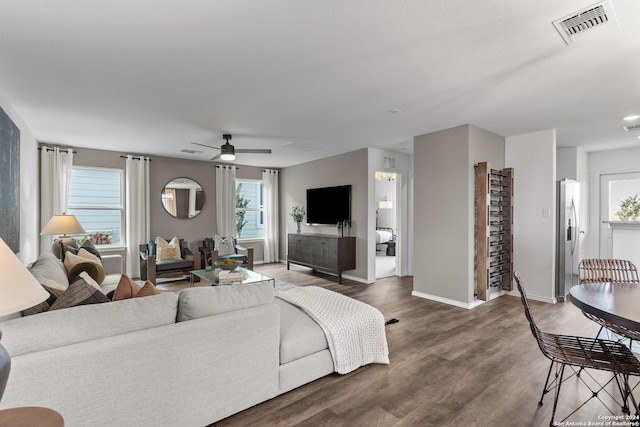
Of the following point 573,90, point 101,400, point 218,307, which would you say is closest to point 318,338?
point 218,307

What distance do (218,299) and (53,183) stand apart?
5097 mm

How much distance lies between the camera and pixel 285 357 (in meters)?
2.17

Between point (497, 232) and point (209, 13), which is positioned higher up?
point (209, 13)

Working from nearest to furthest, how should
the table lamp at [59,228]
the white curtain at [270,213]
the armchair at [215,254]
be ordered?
the table lamp at [59,228], the armchair at [215,254], the white curtain at [270,213]

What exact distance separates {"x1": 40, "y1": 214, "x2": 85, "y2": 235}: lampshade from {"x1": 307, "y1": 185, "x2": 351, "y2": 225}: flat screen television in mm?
4103

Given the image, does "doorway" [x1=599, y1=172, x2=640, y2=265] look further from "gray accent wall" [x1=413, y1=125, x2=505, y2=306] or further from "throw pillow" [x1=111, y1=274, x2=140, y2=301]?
"throw pillow" [x1=111, y1=274, x2=140, y2=301]

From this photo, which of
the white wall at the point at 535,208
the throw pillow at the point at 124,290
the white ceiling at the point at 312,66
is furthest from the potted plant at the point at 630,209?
the throw pillow at the point at 124,290

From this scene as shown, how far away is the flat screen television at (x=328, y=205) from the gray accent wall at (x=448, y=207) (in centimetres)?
159

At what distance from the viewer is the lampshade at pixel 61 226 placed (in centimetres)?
404

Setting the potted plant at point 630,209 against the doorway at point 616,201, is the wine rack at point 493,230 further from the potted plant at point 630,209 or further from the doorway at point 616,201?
the potted plant at point 630,209

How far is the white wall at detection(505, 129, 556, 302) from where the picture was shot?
14.4 ft

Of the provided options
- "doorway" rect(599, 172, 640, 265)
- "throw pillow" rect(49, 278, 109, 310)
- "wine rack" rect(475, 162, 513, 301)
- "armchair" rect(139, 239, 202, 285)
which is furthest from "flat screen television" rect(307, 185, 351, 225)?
"throw pillow" rect(49, 278, 109, 310)

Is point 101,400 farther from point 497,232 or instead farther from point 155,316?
point 497,232

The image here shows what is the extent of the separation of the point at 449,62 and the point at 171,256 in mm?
5400
